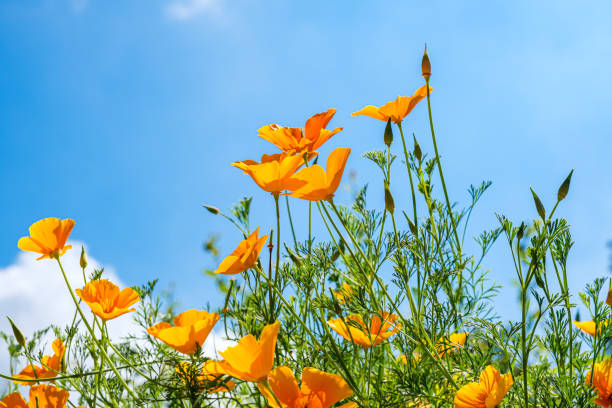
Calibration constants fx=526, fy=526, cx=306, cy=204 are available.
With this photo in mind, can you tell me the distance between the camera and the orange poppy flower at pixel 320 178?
88cm

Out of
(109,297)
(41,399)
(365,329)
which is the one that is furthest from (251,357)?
(41,399)

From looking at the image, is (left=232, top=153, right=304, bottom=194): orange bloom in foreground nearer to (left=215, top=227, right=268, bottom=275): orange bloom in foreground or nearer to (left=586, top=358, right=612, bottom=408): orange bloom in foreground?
(left=215, top=227, right=268, bottom=275): orange bloom in foreground

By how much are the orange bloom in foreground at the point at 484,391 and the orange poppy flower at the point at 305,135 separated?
51 cm

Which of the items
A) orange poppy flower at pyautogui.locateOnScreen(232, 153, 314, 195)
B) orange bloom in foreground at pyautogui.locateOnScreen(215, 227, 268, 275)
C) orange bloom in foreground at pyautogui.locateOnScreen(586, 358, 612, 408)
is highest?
orange poppy flower at pyautogui.locateOnScreen(232, 153, 314, 195)

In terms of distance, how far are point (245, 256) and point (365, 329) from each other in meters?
0.25

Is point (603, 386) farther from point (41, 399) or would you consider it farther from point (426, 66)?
point (41, 399)

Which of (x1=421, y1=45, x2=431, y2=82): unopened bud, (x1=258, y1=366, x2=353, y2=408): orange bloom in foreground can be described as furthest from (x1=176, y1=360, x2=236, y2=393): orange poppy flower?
(x1=421, y1=45, x2=431, y2=82): unopened bud

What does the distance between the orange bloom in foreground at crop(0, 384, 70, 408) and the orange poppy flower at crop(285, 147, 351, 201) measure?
59 cm

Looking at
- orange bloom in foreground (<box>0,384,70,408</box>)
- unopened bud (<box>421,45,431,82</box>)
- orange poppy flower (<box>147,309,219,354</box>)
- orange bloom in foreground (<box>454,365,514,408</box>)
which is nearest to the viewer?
orange bloom in foreground (<box>454,365,514,408</box>)

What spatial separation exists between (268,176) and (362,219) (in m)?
0.37

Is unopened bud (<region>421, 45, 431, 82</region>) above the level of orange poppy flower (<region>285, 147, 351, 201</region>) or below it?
above

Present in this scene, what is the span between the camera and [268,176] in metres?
0.90

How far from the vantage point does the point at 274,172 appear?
2.94 feet

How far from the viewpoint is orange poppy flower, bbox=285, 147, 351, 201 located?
88 centimetres
